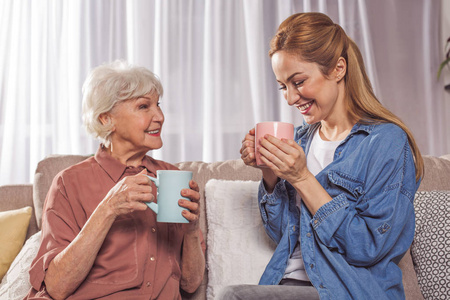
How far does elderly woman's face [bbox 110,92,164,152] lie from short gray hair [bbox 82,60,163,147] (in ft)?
0.07

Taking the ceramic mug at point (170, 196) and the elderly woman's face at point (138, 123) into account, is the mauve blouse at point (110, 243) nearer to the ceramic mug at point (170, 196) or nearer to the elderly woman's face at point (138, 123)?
the elderly woman's face at point (138, 123)

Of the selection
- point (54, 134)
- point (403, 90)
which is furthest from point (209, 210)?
point (403, 90)

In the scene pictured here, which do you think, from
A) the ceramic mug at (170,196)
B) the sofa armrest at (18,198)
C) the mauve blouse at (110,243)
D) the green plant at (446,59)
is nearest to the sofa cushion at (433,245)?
the mauve blouse at (110,243)

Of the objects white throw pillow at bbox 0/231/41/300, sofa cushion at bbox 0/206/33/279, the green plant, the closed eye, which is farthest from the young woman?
the green plant

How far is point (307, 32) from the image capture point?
51.6 inches

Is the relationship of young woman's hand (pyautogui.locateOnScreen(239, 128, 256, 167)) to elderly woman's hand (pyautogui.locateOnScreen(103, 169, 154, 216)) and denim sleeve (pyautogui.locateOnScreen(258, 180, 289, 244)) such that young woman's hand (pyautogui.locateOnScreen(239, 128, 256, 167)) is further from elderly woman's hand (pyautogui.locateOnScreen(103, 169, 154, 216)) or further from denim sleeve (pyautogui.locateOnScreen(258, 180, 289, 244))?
elderly woman's hand (pyautogui.locateOnScreen(103, 169, 154, 216))

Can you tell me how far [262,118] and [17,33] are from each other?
5.00 ft

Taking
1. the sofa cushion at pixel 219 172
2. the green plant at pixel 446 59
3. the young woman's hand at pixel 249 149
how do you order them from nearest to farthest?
the young woman's hand at pixel 249 149 → the sofa cushion at pixel 219 172 → the green plant at pixel 446 59

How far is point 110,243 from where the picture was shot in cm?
136

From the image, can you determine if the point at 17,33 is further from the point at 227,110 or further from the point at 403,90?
the point at 403,90

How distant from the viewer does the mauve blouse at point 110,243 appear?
1.30 m

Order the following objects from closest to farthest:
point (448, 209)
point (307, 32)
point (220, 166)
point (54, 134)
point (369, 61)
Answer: point (307, 32) < point (448, 209) < point (220, 166) < point (54, 134) < point (369, 61)

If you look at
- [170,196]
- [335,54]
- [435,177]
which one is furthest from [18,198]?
[435,177]

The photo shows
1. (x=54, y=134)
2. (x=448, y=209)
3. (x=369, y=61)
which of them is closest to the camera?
(x=448, y=209)
